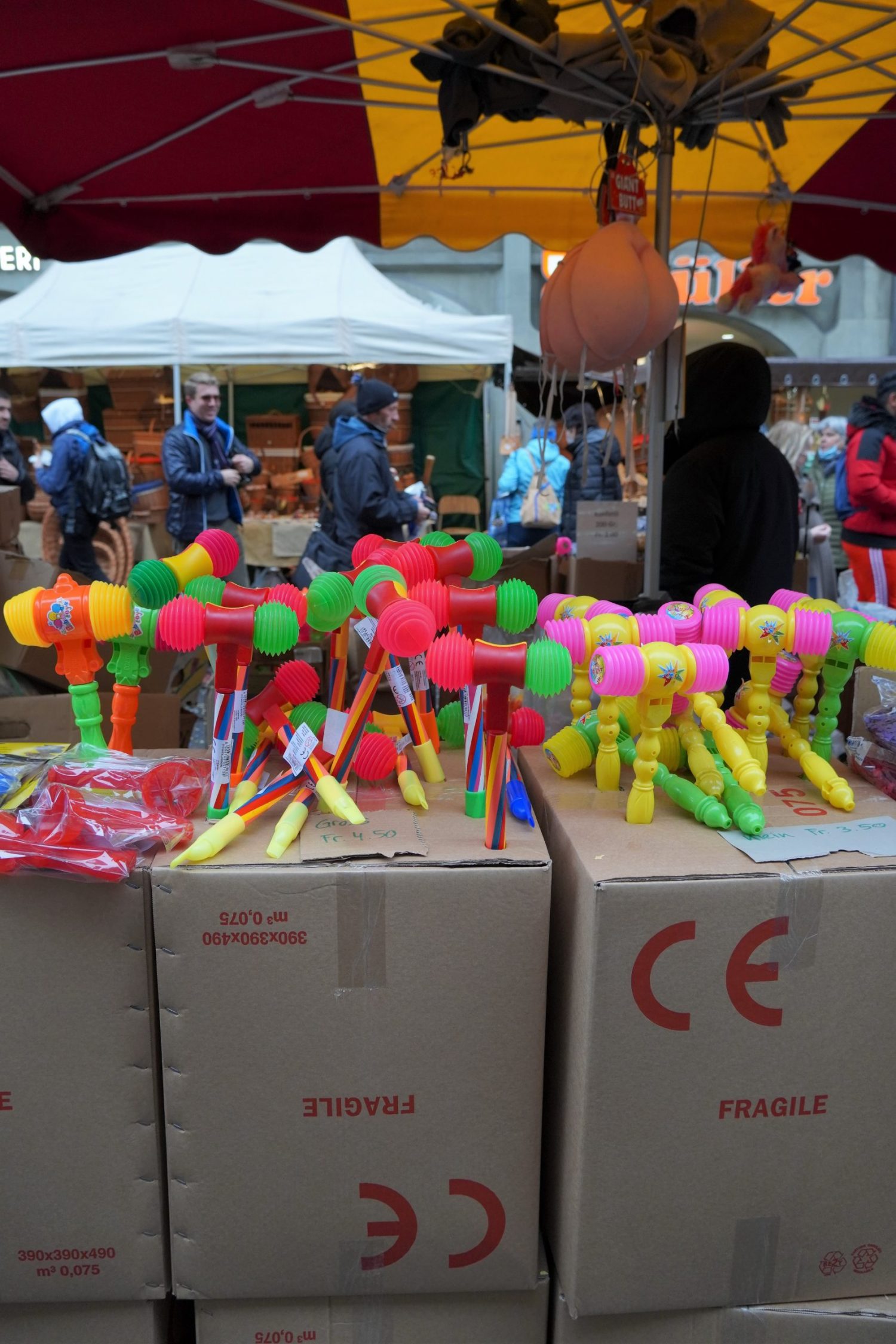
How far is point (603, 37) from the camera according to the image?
1869 millimetres

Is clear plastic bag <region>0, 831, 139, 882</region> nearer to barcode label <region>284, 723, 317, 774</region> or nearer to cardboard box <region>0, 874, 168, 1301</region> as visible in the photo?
cardboard box <region>0, 874, 168, 1301</region>

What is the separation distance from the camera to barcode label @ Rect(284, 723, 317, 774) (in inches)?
47.9

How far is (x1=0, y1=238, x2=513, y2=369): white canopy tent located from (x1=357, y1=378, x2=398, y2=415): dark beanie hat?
5.91 ft

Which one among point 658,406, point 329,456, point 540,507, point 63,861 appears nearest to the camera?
point 63,861

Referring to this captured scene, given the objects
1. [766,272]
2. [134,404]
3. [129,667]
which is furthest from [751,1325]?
[134,404]

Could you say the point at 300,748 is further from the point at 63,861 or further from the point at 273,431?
the point at 273,431

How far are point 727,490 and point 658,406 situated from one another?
1.08 feet

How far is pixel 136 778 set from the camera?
4.05ft

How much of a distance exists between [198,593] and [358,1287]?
2.72 ft

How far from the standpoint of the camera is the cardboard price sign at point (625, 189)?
197 cm

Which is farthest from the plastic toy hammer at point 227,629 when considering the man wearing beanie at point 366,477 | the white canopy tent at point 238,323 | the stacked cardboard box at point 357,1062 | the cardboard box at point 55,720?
the white canopy tent at point 238,323

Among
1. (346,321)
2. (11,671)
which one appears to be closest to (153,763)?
(11,671)

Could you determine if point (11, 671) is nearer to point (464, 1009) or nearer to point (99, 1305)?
point (99, 1305)

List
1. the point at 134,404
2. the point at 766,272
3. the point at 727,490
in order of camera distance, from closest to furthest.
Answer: the point at 727,490 < the point at 766,272 < the point at 134,404
